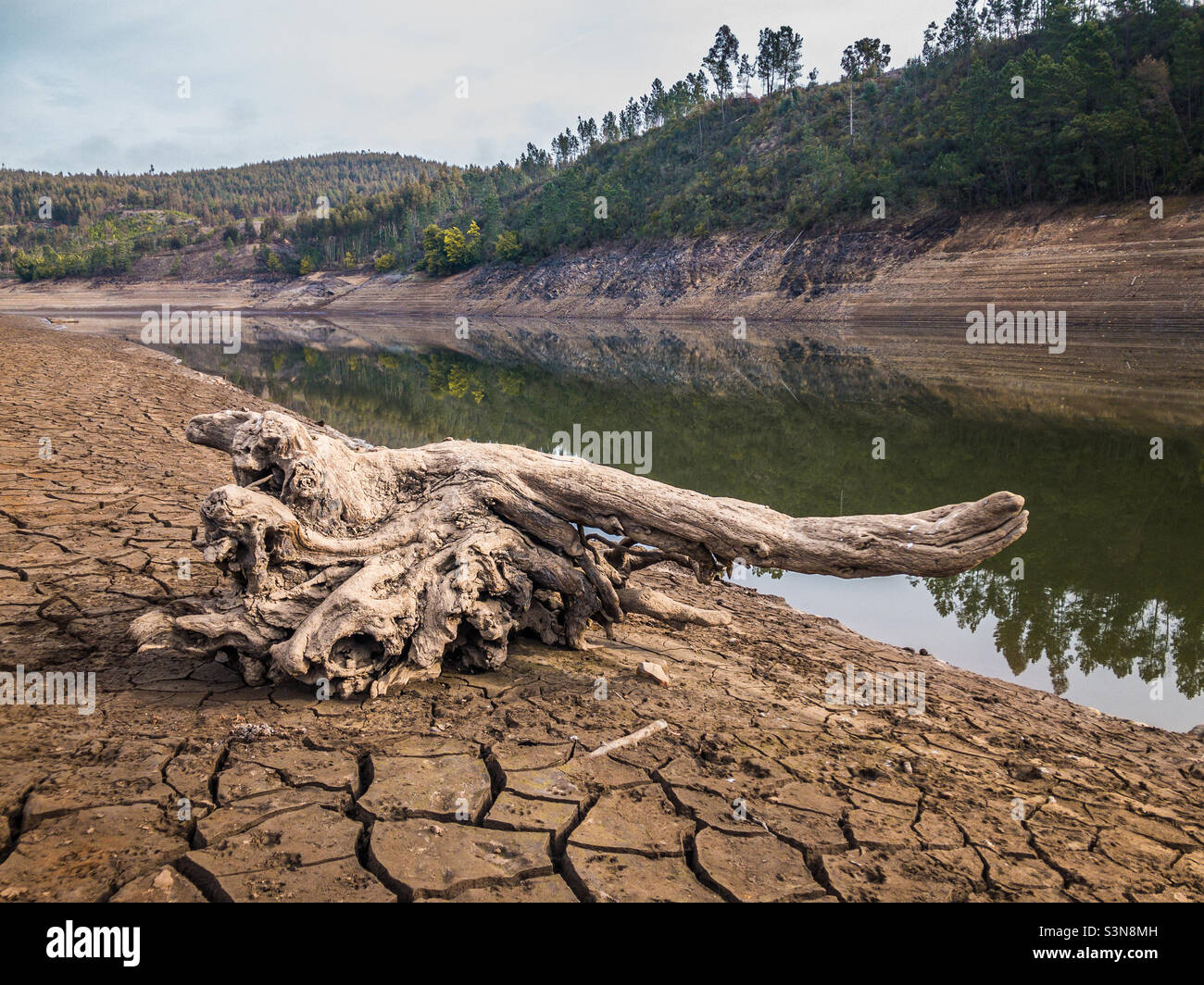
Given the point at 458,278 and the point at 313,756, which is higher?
the point at 458,278

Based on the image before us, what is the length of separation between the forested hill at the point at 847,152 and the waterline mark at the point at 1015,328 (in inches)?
329

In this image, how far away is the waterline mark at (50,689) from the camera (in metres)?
4.18

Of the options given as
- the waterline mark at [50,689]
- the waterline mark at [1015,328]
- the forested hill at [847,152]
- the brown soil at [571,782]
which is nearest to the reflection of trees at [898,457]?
the brown soil at [571,782]

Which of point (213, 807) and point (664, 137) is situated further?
point (664, 137)

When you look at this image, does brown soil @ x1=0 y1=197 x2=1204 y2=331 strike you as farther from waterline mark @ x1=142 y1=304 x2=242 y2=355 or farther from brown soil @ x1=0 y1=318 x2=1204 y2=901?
brown soil @ x1=0 y1=318 x2=1204 y2=901

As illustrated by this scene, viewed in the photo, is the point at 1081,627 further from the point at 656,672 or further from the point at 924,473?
the point at 924,473

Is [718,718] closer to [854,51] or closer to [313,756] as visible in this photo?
[313,756]

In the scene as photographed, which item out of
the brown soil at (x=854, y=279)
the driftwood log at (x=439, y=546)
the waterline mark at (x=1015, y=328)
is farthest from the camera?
the brown soil at (x=854, y=279)

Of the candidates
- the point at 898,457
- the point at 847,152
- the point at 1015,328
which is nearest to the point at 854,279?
the point at 1015,328

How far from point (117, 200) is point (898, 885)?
20960cm

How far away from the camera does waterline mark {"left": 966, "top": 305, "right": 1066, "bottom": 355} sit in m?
29.8

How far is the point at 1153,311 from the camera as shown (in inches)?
1118

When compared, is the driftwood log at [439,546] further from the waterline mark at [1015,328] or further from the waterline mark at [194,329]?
the waterline mark at [194,329]
